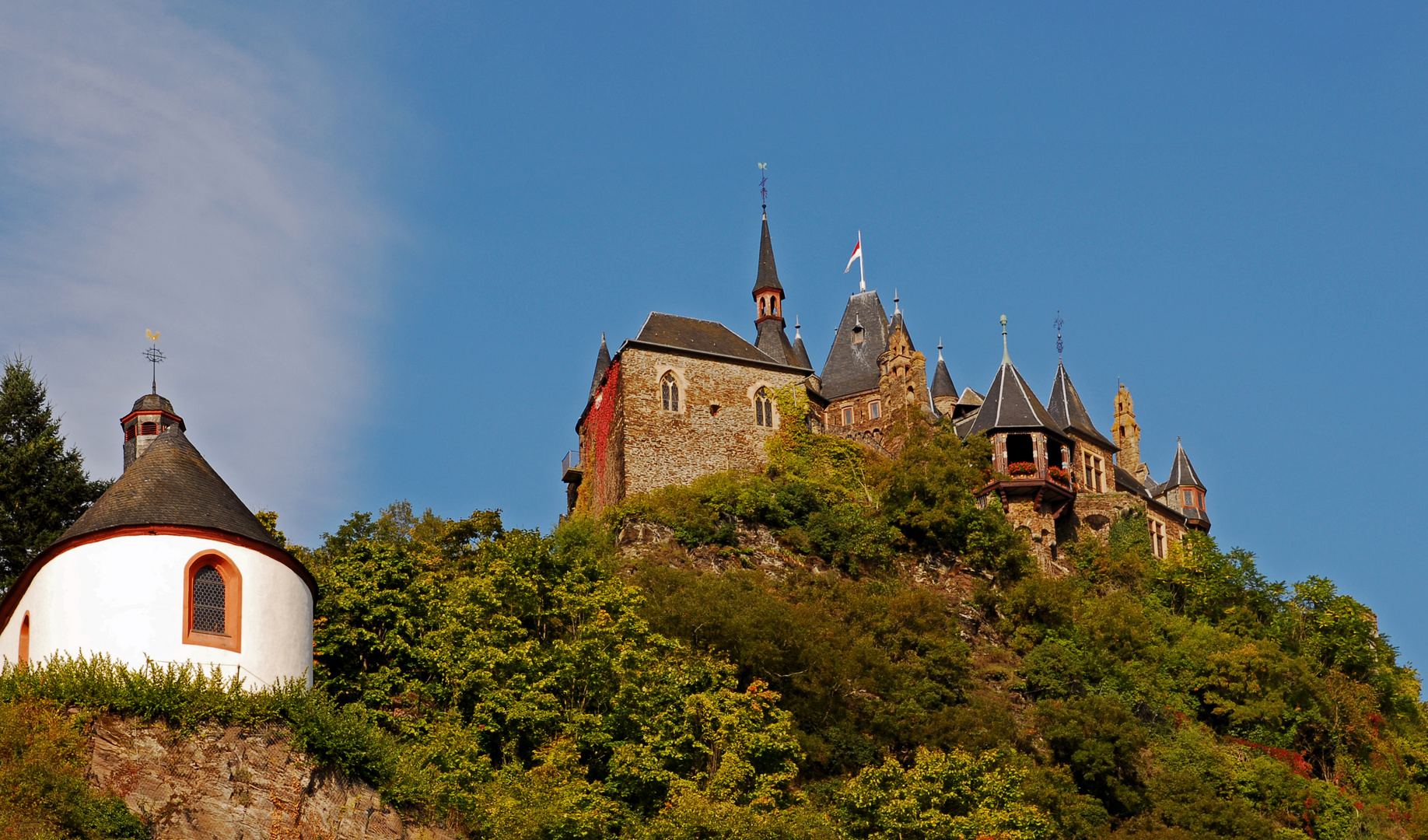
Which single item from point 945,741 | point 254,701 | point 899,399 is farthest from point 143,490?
point 899,399

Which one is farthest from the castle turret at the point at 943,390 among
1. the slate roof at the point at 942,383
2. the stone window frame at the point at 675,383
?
the stone window frame at the point at 675,383

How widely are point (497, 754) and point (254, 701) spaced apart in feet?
25.2

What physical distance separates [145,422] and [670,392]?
67.8 ft

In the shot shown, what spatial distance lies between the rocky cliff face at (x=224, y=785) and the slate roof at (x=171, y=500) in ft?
12.8

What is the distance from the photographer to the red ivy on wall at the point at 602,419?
5806cm

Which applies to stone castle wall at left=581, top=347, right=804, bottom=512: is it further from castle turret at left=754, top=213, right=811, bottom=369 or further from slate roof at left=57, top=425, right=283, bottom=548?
slate roof at left=57, top=425, right=283, bottom=548

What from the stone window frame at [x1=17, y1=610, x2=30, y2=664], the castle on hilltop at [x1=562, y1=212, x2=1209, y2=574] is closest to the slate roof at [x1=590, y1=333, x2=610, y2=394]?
the castle on hilltop at [x1=562, y1=212, x2=1209, y2=574]

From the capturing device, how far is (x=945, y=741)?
41.2m

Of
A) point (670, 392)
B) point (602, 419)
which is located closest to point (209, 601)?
point (670, 392)

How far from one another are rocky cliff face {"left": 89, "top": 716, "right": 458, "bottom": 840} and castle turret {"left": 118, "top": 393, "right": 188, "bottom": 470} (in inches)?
513

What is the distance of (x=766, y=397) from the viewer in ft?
192

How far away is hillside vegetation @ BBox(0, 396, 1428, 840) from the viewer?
34.2 m

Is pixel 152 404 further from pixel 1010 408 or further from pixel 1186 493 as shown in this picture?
pixel 1186 493

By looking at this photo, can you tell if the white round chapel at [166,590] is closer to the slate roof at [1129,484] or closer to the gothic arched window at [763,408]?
the gothic arched window at [763,408]
